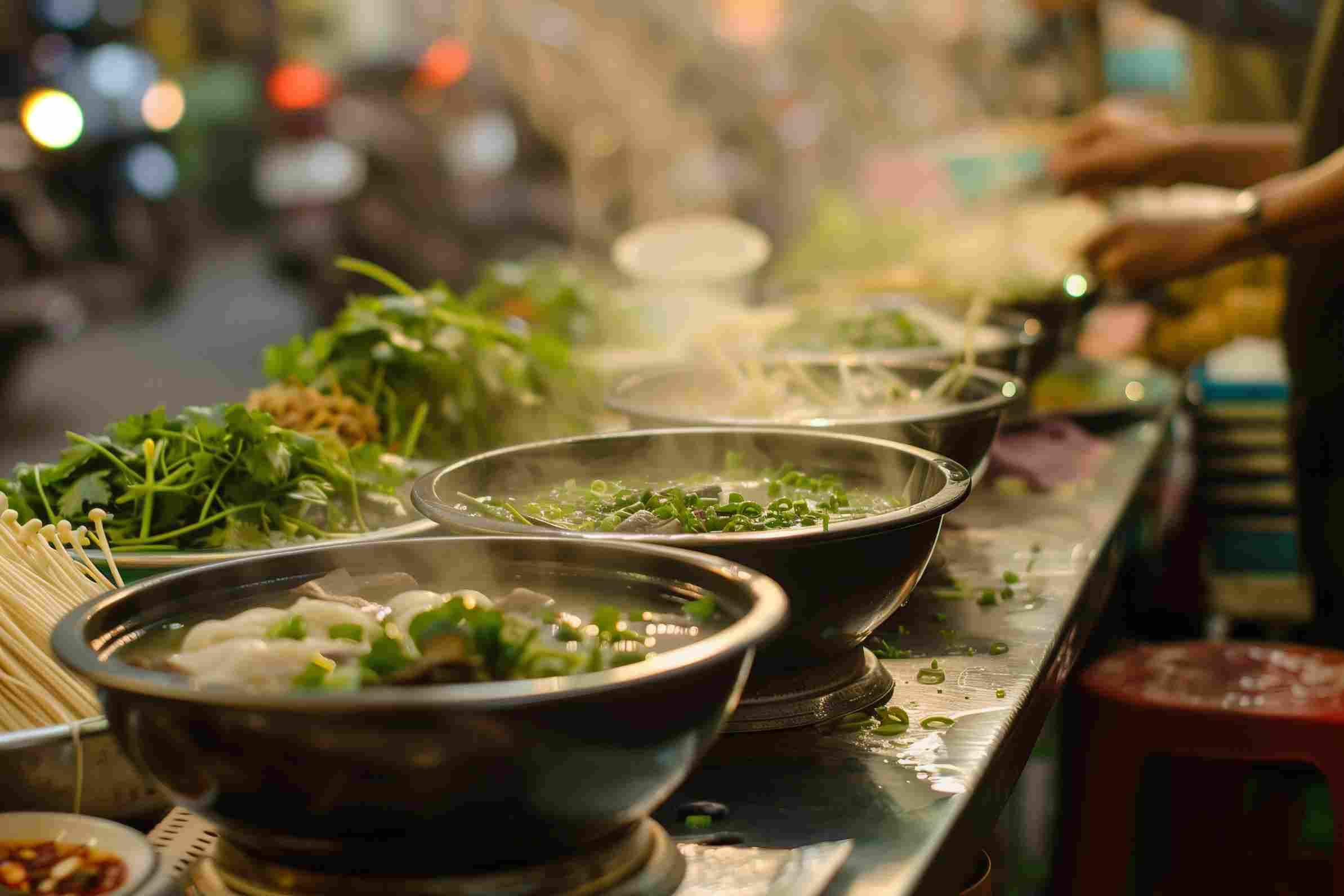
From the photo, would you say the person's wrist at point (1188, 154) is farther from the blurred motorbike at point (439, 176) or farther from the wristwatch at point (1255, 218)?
the blurred motorbike at point (439, 176)

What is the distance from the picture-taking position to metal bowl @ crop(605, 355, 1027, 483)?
2.29 meters

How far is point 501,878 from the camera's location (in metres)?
1.20

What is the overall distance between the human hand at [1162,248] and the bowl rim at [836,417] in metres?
0.96

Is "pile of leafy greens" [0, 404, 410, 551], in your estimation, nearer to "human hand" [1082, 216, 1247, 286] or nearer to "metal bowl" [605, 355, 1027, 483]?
"metal bowl" [605, 355, 1027, 483]

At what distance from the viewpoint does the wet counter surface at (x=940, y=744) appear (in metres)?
1.46

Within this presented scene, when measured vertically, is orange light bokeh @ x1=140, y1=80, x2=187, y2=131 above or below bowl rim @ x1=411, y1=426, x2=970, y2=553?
above

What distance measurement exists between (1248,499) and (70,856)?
15.7 ft

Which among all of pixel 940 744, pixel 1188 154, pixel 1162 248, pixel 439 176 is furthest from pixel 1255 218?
pixel 439 176

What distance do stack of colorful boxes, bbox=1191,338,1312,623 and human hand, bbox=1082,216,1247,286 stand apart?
135 cm

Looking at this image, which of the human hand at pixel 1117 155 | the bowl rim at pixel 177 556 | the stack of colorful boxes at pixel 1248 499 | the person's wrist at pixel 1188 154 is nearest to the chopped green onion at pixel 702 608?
the bowl rim at pixel 177 556

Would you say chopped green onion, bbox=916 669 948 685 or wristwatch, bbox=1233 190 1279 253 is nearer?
chopped green onion, bbox=916 669 948 685

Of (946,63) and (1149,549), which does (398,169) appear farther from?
(1149,549)

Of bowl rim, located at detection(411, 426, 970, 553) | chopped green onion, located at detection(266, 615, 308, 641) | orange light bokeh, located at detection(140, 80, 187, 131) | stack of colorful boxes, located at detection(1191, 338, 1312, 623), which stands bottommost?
stack of colorful boxes, located at detection(1191, 338, 1312, 623)

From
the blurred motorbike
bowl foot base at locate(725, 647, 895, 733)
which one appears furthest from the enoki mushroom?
the blurred motorbike
